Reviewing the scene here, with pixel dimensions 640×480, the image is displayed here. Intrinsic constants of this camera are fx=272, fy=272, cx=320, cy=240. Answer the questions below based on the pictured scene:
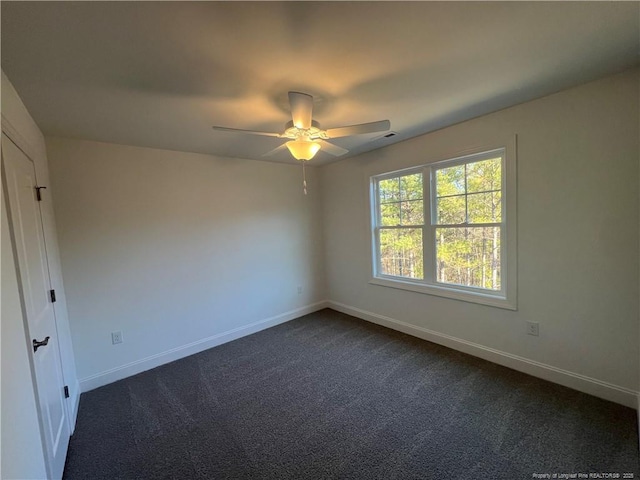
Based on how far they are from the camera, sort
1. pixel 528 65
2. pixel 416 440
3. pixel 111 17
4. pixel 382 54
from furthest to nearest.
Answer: pixel 416 440 → pixel 528 65 → pixel 382 54 → pixel 111 17

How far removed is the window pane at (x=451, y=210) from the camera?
2.89 metres

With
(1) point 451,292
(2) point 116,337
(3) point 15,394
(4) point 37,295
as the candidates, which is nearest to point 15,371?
(3) point 15,394

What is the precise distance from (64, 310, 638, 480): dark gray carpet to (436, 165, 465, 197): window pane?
173 cm

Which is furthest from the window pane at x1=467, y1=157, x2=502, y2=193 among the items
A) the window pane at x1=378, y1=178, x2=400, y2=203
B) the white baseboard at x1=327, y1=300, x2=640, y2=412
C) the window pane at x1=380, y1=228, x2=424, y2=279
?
the white baseboard at x1=327, y1=300, x2=640, y2=412

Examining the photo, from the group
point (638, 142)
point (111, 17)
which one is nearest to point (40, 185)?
point (111, 17)

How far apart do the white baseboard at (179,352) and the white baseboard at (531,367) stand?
58.9 inches

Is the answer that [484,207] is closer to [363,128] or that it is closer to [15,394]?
[363,128]

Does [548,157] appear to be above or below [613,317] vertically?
above

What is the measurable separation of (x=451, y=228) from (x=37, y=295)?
3461 millimetres

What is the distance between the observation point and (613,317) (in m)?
2.02

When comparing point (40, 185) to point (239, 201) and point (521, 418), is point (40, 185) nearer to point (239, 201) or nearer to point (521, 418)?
point (239, 201)

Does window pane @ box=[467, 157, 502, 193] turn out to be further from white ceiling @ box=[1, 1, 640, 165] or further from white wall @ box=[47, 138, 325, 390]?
white wall @ box=[47, 138, 325, 390]

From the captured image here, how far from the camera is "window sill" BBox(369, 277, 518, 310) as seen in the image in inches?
102

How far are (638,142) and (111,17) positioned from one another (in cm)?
310
